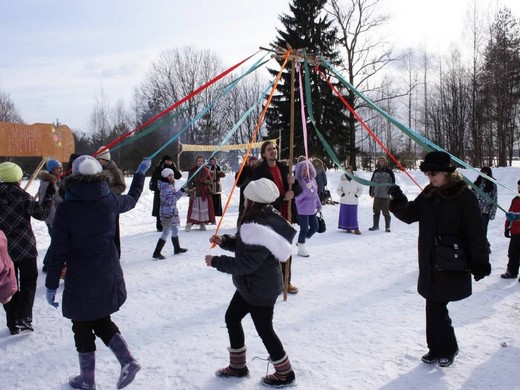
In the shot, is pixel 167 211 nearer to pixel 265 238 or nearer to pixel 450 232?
pixel 265 238

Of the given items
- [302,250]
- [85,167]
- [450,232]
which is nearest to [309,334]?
[450,232]

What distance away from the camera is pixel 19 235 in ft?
14.4

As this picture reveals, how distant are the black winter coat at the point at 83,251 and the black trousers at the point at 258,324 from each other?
901 mm

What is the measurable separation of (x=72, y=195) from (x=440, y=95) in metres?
40.4

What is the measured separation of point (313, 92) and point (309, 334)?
2238 cm

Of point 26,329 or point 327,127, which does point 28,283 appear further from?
point 327,127

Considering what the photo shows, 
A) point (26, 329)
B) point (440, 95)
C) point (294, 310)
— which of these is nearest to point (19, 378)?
point (26, 329)

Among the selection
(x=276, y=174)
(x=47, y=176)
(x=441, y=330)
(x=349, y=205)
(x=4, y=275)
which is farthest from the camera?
(x=349, y=205)

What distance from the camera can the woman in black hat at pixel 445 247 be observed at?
3.45 meters

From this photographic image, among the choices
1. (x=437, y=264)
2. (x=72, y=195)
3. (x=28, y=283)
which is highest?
(x=72, y=195)

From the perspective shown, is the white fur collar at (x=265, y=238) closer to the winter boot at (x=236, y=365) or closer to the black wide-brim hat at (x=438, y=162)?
the winter boot at (x=236, y=365)

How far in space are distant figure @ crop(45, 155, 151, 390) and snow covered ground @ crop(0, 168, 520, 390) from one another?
14.2 inches

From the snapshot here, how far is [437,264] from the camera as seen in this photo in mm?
3529

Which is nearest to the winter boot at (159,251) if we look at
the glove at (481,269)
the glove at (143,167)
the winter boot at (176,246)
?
the winter boot at (176,246)
